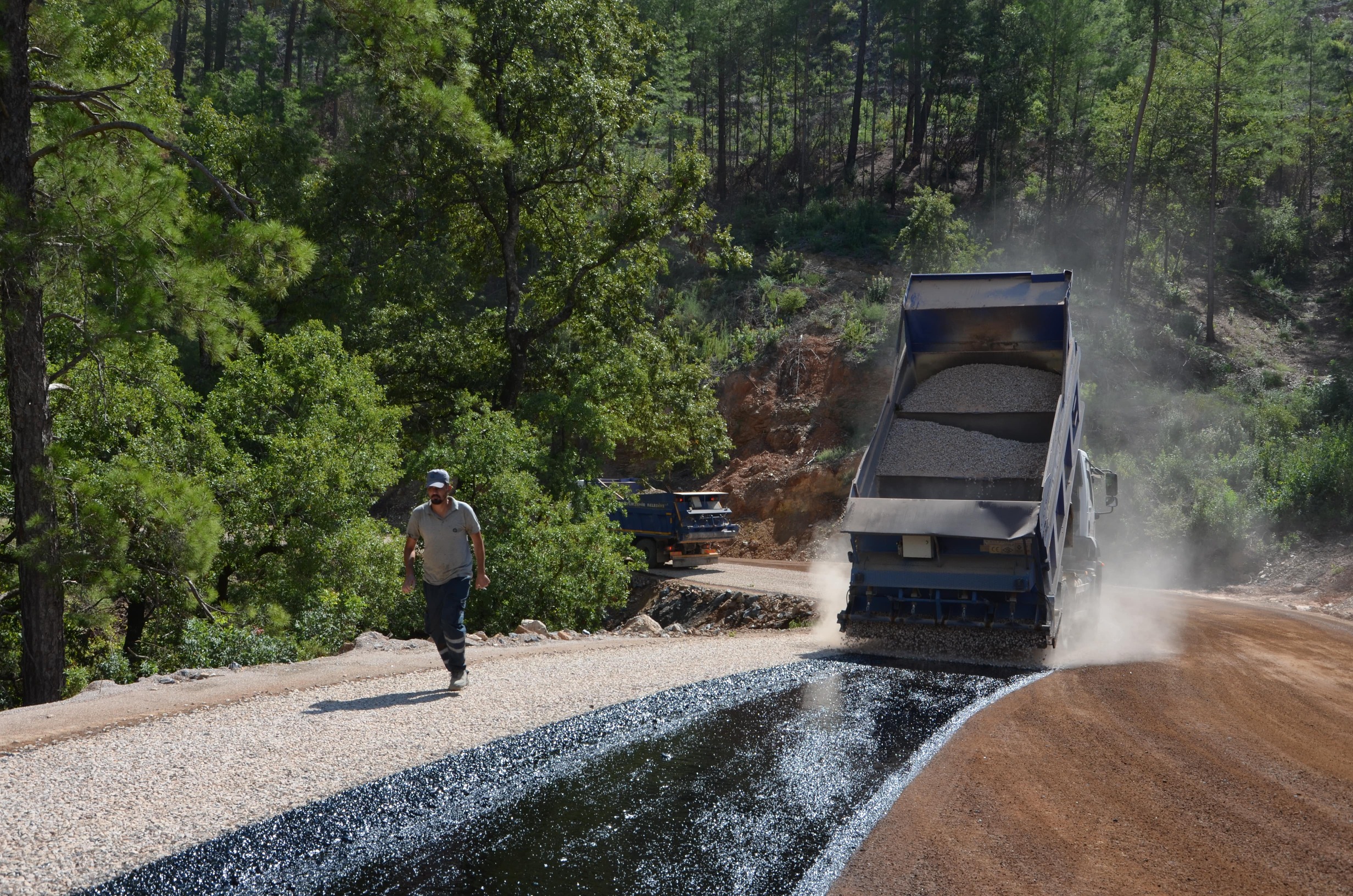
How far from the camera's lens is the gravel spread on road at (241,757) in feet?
15.1

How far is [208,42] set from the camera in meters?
63.0

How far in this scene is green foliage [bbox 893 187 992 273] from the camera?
31797mm

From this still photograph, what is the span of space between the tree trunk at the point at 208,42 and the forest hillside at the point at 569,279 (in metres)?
7.12

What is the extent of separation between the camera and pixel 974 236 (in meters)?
39.7

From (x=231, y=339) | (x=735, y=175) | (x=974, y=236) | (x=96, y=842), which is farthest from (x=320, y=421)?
(x=735, y=175)

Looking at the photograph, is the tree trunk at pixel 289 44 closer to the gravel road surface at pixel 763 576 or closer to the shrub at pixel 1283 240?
Result: the gravel road surface at pixel 763 576

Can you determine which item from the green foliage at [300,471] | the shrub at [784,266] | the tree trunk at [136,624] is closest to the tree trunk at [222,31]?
the shrub at [784,266]

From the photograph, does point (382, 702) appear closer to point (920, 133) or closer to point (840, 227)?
point (840, 227)

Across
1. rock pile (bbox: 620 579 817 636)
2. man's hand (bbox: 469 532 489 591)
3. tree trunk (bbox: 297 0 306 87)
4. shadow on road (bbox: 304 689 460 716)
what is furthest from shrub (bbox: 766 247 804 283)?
tree trunk (bbox: 297 0 306 87)

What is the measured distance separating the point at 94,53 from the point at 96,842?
1000 cm

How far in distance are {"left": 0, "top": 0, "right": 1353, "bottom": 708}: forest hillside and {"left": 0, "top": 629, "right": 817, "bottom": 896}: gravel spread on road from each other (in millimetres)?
3347

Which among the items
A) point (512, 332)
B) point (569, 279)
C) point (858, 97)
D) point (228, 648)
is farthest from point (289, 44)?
point (228, 648)

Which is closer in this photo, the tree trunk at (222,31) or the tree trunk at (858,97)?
the tree trunk at (858,97)

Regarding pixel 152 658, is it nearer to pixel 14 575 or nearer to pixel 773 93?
pixel 14 575
